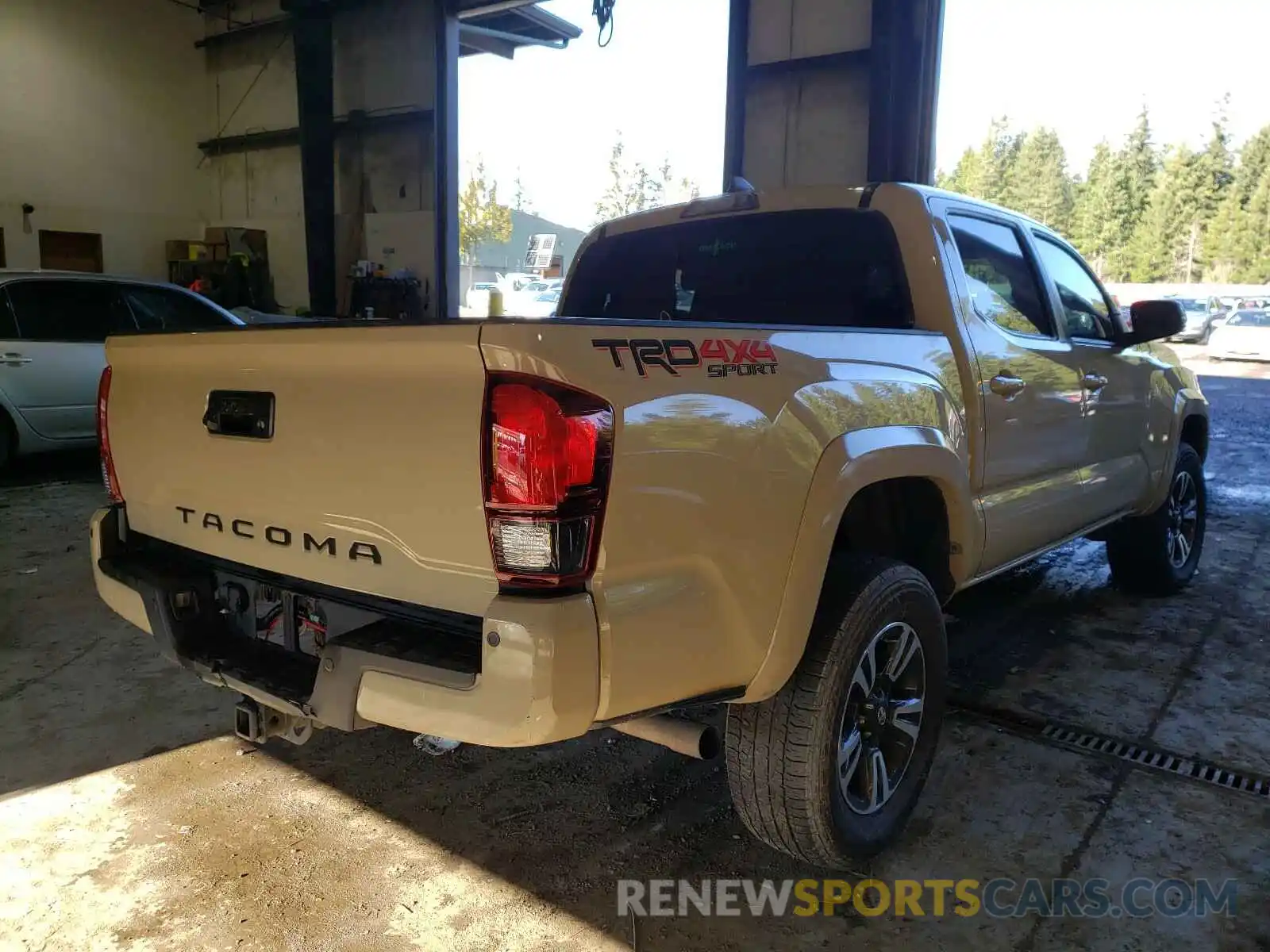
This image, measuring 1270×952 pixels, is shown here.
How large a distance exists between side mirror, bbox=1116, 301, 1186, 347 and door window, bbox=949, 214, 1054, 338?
0.54m

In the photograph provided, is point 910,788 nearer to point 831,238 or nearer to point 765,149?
point 831,238

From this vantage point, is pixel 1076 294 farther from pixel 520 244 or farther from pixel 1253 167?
pixel 1253 167

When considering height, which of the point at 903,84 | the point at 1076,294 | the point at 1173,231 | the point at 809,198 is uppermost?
the point at 1173,231

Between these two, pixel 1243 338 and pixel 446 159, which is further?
pixel 1243 338

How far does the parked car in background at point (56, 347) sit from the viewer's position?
22.8 feet

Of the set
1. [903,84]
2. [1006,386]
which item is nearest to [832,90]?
[903,84]

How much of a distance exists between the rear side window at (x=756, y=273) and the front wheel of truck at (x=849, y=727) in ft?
3.13

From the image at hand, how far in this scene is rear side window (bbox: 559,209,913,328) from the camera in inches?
116

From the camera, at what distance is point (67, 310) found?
23.7ft

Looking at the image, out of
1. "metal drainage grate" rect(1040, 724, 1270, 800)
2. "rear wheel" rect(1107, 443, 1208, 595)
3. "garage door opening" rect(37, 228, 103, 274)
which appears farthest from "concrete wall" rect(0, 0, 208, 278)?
"metal drainage grate" rect(1040, 724, 1270, 800)

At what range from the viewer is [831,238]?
3.04m

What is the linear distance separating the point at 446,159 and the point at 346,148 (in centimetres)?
236

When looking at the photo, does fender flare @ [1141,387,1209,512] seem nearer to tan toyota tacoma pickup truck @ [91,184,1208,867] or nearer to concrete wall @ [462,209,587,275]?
tan toyota tacoma pickup truck @ [91,184,1208,867]

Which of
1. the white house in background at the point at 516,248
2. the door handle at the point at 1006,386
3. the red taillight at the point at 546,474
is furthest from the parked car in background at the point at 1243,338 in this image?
the white house in background at the point at 516,248
